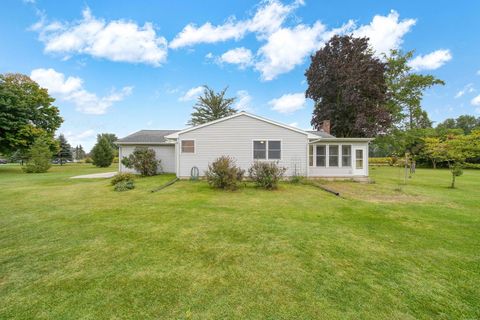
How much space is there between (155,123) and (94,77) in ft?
33.4

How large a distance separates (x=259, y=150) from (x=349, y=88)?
12.3 metres

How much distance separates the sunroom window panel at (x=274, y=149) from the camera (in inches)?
472

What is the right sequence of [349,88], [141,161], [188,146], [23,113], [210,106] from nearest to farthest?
[188,146], [141,161], [349,88], [23,113], [210,106]

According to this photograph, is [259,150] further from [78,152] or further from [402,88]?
[78,152]

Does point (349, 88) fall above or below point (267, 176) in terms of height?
above

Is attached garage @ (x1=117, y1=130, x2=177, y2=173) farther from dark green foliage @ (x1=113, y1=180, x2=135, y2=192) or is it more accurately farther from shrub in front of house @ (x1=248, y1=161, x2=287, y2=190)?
shrub in front of house @ (x1=248, y1=161, x2=287, y2=190)

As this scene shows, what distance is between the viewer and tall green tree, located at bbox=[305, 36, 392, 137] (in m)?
18.2

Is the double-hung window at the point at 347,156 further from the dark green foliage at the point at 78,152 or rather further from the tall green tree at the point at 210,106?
the dark green foliage at the point at 78,152

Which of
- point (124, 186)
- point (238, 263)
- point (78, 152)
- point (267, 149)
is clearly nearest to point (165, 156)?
point (124, 186)

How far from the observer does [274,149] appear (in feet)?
39.4

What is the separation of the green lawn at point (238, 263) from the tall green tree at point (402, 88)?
2075cm

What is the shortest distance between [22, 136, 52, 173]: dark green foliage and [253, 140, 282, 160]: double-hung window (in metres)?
20.8

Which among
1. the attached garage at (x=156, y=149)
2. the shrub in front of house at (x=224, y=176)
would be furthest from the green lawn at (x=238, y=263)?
the attached garage at (x=156, y=149)

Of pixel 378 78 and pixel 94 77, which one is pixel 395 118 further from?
pixel 94 77
